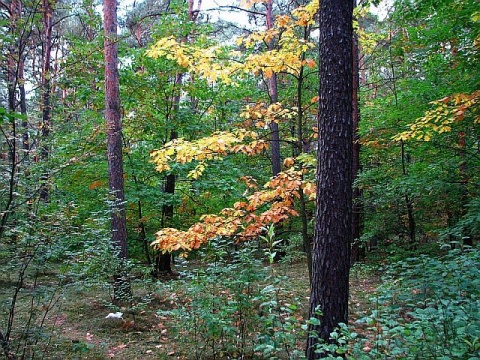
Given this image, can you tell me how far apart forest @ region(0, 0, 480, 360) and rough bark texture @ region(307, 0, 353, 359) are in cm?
2

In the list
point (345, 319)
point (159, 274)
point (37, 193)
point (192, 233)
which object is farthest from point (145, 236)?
point (345, 319)

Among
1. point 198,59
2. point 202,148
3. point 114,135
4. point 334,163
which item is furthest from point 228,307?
point 114,135

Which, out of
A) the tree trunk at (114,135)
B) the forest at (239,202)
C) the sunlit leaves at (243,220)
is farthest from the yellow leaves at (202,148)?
the tree trunk at (114,135)

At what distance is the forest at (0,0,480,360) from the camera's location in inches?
144

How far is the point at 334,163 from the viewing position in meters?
3.78

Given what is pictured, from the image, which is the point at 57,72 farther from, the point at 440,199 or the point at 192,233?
the point at 440,199

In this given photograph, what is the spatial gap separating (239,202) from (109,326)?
10.9ft

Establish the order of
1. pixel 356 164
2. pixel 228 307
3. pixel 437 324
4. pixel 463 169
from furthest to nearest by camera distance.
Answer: pixel 356 164 → pixel 463 169 → pixel 228 307 → pixel 437 324

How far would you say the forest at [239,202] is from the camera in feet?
12.0

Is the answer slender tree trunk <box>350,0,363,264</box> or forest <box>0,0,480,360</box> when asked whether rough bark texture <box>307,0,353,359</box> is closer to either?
forest <box>0,0,480,360</box>

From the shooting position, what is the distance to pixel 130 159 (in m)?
9.38

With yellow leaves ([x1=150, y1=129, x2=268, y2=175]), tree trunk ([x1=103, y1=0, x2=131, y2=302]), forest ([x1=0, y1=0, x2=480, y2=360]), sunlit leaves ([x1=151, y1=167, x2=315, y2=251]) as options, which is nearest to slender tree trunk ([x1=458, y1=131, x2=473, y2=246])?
forest ([x1=0, y1=0, x2=480, y2=360])

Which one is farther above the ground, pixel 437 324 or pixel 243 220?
pixel 243 220

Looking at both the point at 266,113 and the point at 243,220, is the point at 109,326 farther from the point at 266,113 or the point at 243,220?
the point at 266,113
